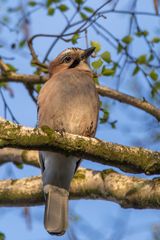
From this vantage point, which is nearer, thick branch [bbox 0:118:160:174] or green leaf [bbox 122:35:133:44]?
thick branch [bbox 0:118:160:174]

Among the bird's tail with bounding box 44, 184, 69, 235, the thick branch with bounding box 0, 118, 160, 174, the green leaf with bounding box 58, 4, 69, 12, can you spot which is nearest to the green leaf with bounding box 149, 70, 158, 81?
the green leaf with bounding box 58, 4, 69, 12

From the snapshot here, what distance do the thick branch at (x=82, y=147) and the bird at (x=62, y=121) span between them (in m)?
0.78

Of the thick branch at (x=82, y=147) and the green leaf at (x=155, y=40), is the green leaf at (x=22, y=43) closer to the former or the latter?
the green leaf at (x=155, y=40)

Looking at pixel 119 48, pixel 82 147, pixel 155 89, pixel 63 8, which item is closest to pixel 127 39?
pixel 119 48

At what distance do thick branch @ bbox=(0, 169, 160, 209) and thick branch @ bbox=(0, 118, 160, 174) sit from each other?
15.7 inches

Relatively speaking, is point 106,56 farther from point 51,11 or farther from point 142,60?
point 51,11

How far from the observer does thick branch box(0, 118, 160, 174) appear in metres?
3.38

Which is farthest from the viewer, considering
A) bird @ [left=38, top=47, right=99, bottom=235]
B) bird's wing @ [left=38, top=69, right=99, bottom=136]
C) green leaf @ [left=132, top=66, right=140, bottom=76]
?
green leaf @ [left=132, top=66, right=140, bottom=76]

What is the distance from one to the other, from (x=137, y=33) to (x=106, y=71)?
35.0 inches

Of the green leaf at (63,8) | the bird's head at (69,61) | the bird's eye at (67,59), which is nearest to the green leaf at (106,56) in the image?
the bird's head at (69,61)

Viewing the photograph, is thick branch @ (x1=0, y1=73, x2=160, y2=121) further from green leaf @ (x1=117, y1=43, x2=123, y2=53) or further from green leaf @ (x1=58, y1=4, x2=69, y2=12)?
green leaf @ (x1=58, y1=4, x2=69, y2=12)

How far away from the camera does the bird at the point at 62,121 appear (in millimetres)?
4439

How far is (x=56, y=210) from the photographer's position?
14.5ft

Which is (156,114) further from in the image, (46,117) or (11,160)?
(11,160)
